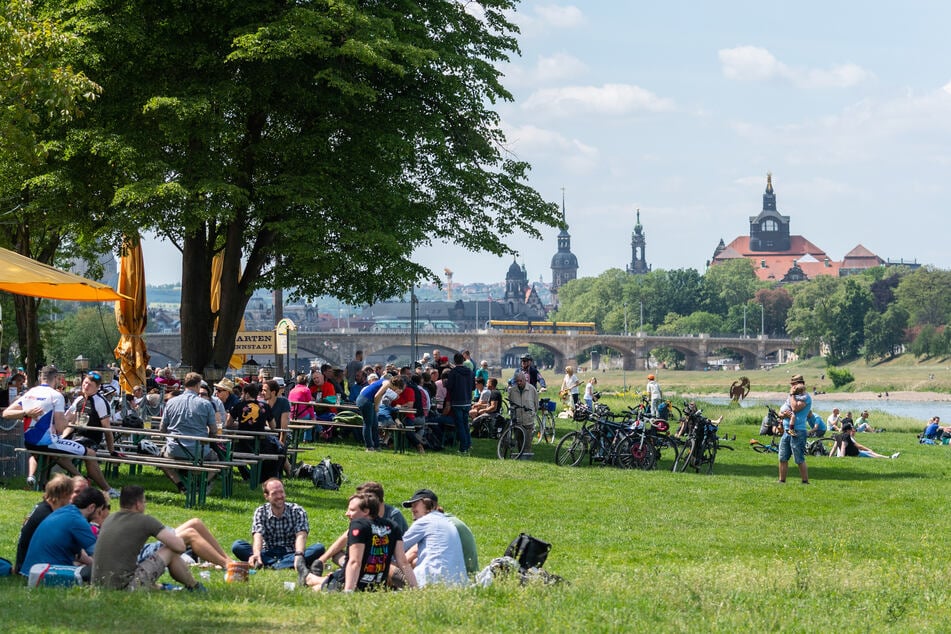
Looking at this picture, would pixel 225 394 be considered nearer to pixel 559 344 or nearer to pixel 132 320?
pixel 132 320

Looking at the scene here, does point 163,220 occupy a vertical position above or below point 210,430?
above

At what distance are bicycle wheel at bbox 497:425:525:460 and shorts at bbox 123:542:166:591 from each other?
12.9m

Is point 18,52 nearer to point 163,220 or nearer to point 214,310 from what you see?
point 163,220

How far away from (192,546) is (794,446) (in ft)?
38.1

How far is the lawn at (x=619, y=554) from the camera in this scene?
28.6 ft

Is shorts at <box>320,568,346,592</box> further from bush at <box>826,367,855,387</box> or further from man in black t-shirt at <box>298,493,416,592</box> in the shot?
bush at <box>826,367,855,387</box>

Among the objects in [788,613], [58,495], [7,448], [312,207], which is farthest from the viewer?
[312,207]

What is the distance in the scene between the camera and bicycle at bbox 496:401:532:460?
2238 cm

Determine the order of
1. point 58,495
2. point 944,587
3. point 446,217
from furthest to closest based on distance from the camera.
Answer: point 446,217, point 944,587, point 58,495

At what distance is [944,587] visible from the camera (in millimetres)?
10844

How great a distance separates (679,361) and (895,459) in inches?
5531

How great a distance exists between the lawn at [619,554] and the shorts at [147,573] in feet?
0.87

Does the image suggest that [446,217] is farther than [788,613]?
Yes

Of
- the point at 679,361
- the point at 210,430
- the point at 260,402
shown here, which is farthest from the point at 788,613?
the point at 679,361
